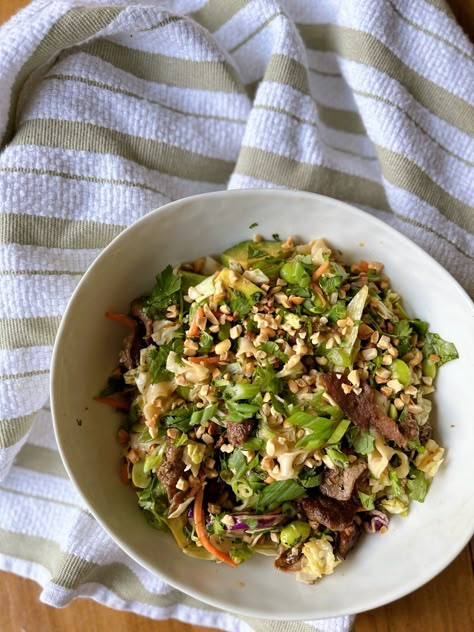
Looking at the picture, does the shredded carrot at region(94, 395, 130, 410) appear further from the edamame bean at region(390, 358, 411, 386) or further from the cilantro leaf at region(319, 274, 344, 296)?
the edamame bean at region(390, 358, 411, 386)

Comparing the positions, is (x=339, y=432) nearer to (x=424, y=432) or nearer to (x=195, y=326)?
(x=424, y=432)

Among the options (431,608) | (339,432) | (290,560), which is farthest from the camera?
(431,608)

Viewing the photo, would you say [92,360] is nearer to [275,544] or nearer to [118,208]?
[118,208]

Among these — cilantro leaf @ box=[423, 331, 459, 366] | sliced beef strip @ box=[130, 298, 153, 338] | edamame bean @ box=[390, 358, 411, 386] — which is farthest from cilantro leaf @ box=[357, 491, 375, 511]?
sliced beef strip @ box=[130, 298, 153, 338]

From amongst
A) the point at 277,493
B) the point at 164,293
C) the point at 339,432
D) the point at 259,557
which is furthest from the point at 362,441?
the point at 164,293

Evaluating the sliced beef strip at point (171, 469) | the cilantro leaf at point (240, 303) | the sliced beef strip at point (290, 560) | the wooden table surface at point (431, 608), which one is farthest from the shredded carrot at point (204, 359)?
the wooden table surface at point (431, 608)

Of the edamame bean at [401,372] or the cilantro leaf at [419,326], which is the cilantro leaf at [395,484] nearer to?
the edamame bean at [401,372]
